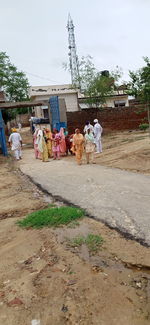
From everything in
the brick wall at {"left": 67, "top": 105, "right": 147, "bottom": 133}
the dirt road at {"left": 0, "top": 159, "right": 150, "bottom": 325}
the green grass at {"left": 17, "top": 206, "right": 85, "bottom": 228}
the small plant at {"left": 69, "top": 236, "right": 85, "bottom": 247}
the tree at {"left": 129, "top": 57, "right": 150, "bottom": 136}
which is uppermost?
the tree at {"left": 129, "top": 57, "right": 150, "bottom": 136}

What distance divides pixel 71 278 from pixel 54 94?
2637 centimetres

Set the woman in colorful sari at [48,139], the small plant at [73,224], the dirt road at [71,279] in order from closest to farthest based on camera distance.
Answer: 1. the dirt road at [71,279]
2. the small plant at [73,224]
3. the woman in colorful sari at [48,139]

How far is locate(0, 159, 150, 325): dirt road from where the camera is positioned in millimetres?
2717

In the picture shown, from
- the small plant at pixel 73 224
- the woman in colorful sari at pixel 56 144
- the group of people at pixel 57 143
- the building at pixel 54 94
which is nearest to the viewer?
the small plant at pixel 73 224

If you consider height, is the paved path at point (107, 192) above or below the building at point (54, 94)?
below

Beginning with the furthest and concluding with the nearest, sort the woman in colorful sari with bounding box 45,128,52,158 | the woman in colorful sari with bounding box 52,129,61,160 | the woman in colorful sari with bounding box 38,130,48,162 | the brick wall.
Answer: the brick wall → the woman in colorful sari with bounding box 45,128,52,158 → the woman in colorful sari with bounding box 52,129,61,160 → the woman in colorful sari with bounding box 38,130,48,162

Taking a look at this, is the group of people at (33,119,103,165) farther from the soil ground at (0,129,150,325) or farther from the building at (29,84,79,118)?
the building at (29,84,79,118)

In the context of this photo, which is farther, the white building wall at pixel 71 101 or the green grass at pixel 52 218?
the white building wall at pixel 71 101

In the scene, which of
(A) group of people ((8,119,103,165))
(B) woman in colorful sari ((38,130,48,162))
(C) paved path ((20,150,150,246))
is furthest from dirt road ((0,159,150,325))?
(B) woman in colorful sari ((38,130,48,162))

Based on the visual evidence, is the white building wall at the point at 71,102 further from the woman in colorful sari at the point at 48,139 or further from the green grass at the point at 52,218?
the green grass at the point at 52,218

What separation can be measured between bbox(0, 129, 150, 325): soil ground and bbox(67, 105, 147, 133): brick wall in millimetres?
15789

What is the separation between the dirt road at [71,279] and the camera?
2.72 m

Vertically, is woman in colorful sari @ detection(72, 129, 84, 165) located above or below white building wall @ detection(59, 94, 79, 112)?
below

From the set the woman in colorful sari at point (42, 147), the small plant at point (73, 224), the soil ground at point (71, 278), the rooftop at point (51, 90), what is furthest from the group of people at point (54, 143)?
the rooftop at point (51, 90)
